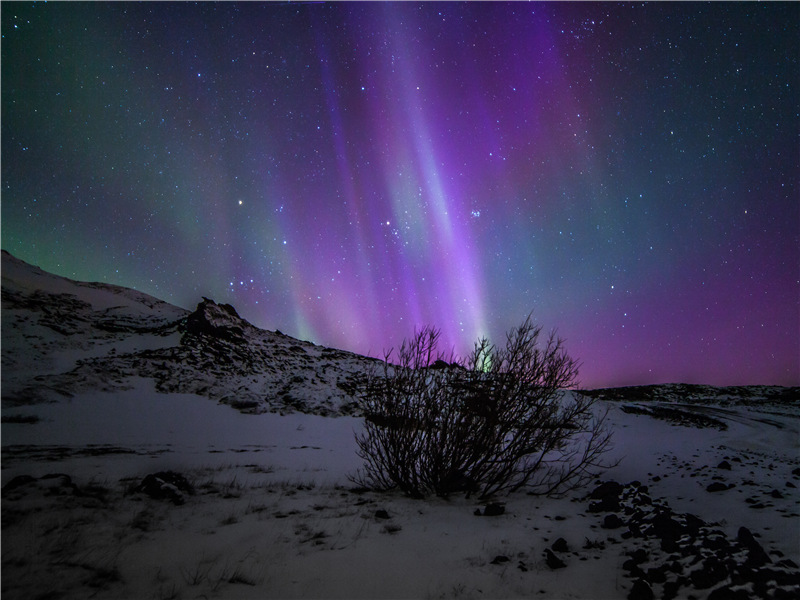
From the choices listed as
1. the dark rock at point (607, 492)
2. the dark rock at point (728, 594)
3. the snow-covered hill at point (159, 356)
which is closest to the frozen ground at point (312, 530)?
the dark rock at point (728, 594)

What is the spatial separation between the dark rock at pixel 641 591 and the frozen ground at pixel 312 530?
10 cm

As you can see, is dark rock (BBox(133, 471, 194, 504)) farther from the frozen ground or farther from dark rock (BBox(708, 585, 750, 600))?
dark rock (BBox(708, 585, 750, 600))

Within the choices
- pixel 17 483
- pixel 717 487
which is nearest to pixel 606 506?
pixel 717 487

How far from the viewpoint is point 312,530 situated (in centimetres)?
538

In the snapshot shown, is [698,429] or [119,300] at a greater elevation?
[119,300]

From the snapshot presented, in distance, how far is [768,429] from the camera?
16766mm

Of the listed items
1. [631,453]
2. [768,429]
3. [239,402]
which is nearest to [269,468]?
[239,402]

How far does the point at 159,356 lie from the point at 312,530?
23.0m

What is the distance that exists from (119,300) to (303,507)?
151ft

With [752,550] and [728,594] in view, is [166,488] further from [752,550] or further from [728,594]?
[752,550]

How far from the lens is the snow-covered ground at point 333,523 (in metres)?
3.74

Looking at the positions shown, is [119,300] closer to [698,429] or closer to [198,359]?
[198,359]

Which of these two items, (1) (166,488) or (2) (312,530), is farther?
(1) (166,488)

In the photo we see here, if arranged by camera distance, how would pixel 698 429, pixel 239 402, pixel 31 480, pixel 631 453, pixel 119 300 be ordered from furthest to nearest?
pixel 119 300
pixel 239 402
pixel 698 429
pixel 631 453
pixel 31 480
